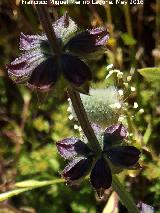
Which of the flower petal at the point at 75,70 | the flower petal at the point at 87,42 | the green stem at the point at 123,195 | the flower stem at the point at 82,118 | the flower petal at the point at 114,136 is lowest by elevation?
the green stem at the point at 123,195

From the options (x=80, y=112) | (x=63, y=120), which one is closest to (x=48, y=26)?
(x=80, y=112)

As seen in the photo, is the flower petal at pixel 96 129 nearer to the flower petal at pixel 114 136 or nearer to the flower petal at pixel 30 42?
the flower petal at pixel 114 136

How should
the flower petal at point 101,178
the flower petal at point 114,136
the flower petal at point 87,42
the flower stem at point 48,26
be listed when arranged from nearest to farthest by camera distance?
1. the flower stem at point 48,26
2. the flower petal at point 87,42
3. the flower petal at point 101,178
4. the flower petal at point 114,136

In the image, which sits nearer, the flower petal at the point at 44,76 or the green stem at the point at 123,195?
the flower petal at the point at 44,76

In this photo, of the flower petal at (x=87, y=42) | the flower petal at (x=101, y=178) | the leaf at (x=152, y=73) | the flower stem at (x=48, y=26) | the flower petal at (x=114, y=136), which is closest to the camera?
the flower stem at (x=48, y=26)

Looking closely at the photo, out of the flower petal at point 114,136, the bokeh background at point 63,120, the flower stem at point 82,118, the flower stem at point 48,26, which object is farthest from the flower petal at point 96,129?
the flower stem at point 48,26

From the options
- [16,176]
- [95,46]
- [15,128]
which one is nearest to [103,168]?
[95,46]

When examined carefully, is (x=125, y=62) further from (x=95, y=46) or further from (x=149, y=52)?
(x=95, y=46)

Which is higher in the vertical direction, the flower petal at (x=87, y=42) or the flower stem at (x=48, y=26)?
the flower stem at (x=48, y=26)
